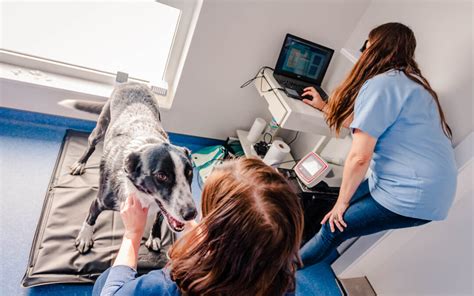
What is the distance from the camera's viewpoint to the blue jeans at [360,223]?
1.22 metres

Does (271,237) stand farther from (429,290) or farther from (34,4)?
(34,4)

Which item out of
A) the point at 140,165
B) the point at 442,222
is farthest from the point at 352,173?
the point at 140,165

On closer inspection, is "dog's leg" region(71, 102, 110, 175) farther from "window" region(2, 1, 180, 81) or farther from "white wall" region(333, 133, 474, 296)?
"white wall" region(333, 133, 474, 296)

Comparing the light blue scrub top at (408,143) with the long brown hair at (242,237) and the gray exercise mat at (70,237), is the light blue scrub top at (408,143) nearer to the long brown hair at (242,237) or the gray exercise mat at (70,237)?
the long brown hair at (242,237)

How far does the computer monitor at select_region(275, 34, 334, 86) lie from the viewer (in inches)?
71.1

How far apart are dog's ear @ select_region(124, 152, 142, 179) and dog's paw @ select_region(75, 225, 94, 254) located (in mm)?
496

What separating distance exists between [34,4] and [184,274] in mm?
1888

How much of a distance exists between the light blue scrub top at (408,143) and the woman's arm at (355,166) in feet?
0.14

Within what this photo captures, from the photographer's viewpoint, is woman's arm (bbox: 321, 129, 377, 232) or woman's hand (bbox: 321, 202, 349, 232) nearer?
woman's arm (bbox: 321, 129, 377, 232)

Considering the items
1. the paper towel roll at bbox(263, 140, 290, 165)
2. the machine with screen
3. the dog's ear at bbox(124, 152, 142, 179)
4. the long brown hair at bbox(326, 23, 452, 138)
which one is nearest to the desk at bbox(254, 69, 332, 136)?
the machine with screen

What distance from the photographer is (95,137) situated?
1.51 meters

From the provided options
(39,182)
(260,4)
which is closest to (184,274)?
(39,182)

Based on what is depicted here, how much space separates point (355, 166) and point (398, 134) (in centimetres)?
20

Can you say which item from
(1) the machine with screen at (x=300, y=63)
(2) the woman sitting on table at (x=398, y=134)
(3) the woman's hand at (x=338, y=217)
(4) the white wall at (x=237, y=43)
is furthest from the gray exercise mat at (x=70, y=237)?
(1) the machine with screen at (x=300, y=63)
